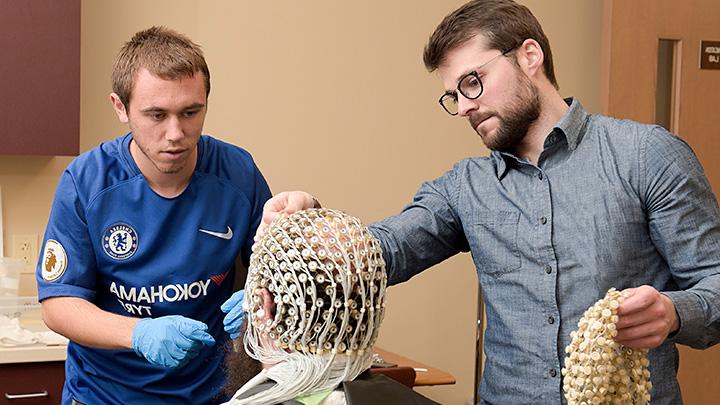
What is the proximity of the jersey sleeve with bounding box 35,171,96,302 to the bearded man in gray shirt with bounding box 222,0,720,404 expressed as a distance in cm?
48

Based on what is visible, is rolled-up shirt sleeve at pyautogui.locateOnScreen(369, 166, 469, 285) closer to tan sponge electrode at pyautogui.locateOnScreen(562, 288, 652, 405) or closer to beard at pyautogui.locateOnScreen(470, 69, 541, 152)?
beard at pyautogui.locateOnScreen(470, 69, 541, 152)

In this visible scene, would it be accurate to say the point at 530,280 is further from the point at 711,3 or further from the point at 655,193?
the point at 711,3

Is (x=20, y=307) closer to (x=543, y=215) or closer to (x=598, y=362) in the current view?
(x=543, y=215)

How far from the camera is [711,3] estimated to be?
13.6 ft

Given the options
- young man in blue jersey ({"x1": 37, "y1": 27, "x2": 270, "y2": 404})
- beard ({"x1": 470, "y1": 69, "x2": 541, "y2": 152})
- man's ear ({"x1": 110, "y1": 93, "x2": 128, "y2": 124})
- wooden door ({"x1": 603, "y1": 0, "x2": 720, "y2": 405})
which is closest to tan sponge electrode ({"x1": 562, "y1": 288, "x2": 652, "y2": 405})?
beard ({"x1": 470, "y1": 69, "x2": 541, "y2": 152})

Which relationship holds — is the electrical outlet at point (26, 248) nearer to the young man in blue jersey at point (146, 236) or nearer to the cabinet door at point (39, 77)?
the cabinet door at point (39, 77)

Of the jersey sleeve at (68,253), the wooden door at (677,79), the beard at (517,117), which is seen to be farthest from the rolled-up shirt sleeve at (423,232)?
the wooden door at (677,79)

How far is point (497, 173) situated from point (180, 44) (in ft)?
2.45

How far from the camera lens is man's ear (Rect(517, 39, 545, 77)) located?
2021 mm

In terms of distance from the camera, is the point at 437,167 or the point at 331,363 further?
the point at 437,167

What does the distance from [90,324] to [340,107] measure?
1988 mm

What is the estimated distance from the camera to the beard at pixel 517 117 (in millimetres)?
1978

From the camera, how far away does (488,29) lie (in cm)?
201

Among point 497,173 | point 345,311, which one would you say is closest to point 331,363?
point 345,311
